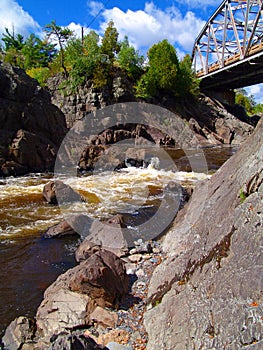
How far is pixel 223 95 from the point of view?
1816 inches

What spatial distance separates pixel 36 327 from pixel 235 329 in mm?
3152

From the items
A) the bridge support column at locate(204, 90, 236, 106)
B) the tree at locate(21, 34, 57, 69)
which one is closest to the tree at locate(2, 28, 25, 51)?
the tree at locate(21, 34, 57, 69)

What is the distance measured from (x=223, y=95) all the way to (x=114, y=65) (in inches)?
851

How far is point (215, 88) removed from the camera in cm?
4466

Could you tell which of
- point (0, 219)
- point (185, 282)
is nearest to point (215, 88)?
point (0, 219)

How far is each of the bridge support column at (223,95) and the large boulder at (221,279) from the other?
42.5 m

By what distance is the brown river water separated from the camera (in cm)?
Result: 566

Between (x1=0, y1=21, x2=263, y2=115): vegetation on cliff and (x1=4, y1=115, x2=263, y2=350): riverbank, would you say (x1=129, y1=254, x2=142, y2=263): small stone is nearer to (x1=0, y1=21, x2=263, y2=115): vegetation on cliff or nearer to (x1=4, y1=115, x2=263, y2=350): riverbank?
(x1=4, y1=115, x2=263, y2=350): riverbank

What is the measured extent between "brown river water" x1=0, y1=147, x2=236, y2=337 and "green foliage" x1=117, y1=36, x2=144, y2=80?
61.3 ft

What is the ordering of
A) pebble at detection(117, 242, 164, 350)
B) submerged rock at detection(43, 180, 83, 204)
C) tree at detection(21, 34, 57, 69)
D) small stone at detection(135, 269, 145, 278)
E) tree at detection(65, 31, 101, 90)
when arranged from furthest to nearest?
1. tree at detection(21, 34, 57, 69)
2. tree at detection(65, 31, 101, 90)
3. submerged rock at detection(43, 180, 83, 204)
4. small stone at detection(135, 269, 145, 278)
5. pebble at detection(117, 242, 164, 350)

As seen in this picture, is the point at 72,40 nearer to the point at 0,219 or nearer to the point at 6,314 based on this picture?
the point at 0,219

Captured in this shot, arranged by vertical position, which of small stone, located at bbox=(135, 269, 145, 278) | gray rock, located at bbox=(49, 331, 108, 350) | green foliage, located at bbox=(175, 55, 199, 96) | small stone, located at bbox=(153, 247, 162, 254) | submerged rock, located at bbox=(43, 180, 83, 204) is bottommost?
small stone, located at bbox=(135, 269, 145, 278)

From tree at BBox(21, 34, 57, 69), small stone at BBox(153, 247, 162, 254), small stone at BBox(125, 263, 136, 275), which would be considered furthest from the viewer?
tree at BBox(21, 34, 57, 69)

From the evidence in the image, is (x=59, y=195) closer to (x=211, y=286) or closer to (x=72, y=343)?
(x=72, y=343)
